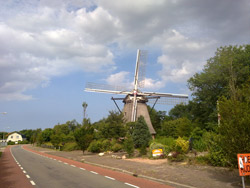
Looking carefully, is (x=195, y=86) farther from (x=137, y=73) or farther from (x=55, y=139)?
(x=55, y=139)

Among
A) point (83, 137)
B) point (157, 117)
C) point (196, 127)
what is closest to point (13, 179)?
point (83, 137)

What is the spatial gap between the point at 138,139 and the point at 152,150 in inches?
304

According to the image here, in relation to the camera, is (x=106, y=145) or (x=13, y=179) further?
(x=106, y=145)

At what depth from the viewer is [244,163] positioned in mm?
7379

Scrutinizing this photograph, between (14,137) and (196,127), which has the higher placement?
(196,127)

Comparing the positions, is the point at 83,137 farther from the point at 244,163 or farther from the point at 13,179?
the point at 244,163

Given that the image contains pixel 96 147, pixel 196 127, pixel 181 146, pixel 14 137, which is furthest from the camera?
pixel 14 137

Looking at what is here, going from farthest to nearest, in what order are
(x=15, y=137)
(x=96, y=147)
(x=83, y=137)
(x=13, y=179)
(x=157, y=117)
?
(x=15, y=137) < (x=157, y=117) < (x=96, y=147) < (x=83, y=137) < (x=13, y=179)

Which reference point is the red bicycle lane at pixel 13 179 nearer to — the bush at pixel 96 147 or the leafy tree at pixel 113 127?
the bush at pixel 96 147

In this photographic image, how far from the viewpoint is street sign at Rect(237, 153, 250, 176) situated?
24.0 feet

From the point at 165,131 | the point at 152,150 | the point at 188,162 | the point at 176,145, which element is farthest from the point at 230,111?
the point at 165,131

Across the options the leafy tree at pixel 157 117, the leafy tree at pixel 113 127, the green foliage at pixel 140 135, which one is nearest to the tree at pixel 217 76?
the green foliage at pixel 140 135

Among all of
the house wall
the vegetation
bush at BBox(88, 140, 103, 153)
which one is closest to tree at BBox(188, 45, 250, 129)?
the vegetation

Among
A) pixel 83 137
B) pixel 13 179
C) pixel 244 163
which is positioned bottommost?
pixel 13 179
